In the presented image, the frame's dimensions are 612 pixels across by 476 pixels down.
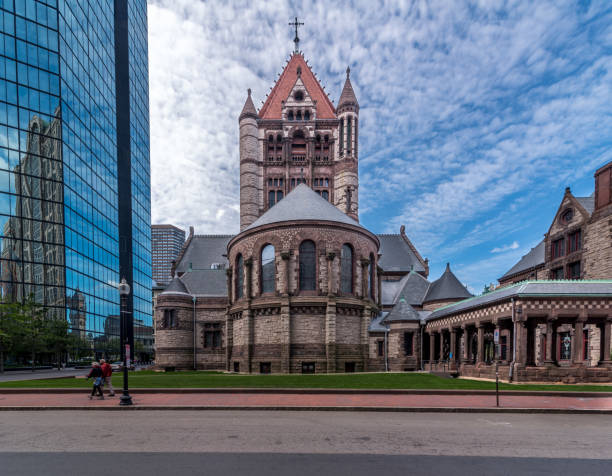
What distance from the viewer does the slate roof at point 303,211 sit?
97.0ft

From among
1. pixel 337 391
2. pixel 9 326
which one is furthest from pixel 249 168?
pixel 337 391

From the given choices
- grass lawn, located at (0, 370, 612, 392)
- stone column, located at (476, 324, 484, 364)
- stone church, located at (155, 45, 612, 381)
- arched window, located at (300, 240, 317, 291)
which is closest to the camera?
grass lawn, located at (0, 370, 612, 392)

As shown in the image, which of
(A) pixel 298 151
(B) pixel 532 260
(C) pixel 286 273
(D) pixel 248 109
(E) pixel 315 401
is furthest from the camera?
(A) pixel 298 151

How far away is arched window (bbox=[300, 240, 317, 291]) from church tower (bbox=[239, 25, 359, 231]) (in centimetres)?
2572

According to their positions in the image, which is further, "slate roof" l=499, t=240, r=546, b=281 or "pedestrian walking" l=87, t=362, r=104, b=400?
"slate roof" l=499, t=240, r=546, b=281

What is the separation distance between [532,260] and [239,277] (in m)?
30.6

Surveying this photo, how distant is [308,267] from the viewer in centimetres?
2858

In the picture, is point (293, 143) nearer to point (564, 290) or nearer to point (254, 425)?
point (564, 290)

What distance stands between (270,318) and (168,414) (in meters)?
16.8

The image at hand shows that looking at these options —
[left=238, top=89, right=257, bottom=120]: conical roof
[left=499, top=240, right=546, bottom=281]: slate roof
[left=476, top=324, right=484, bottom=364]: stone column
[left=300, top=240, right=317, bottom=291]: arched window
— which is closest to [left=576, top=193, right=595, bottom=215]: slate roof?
[left=499, top=240, right=546, bottom=281]: slate roof

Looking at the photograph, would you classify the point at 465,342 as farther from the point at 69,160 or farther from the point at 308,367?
the point at 69,160

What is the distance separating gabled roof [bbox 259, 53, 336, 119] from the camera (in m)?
58.1

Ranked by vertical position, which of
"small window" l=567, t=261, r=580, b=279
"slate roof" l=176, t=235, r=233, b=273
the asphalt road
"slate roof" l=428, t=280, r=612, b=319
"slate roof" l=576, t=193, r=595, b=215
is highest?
"slate roof" l=576, t=193, r=595, b=215

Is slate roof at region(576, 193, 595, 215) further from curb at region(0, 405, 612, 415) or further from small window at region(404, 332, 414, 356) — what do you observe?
curb at region(0, 405, 612, 415)
